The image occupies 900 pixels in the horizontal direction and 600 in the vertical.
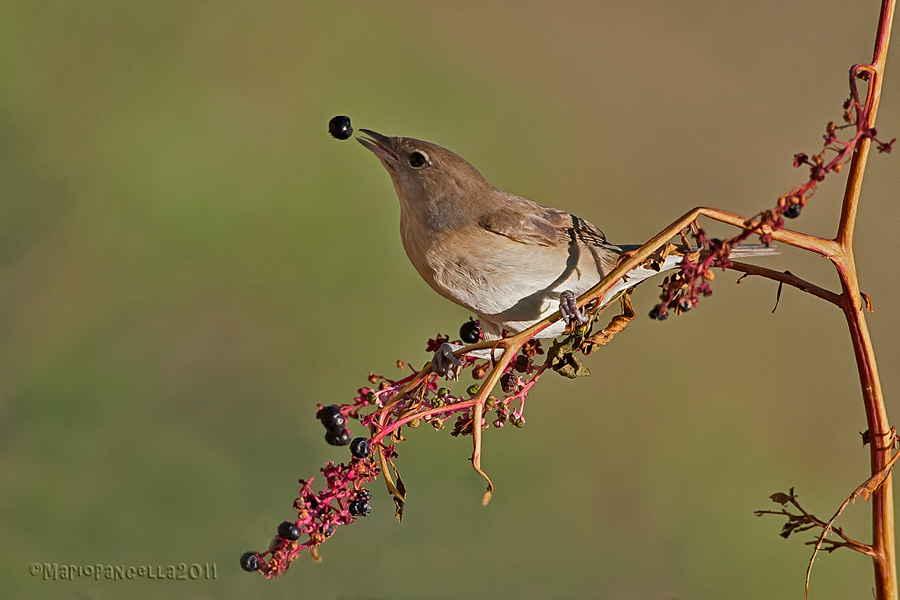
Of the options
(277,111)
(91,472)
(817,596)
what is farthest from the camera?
(277,111)

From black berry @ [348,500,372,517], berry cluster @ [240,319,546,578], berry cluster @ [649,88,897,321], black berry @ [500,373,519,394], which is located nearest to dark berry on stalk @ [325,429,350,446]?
berry cluster @ [240,319,546,578]

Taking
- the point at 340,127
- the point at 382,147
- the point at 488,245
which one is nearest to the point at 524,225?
the point at 488,245

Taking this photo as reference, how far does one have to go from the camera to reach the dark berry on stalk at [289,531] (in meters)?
1.62

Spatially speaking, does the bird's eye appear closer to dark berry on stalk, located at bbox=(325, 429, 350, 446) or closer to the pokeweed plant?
the pokeweed plant

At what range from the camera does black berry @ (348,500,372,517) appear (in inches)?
65.9

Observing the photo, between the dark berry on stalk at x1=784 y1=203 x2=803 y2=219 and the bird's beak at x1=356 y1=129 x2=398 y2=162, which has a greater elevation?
the bird's beak at x1=356 y1=129 x2=398 y2=162

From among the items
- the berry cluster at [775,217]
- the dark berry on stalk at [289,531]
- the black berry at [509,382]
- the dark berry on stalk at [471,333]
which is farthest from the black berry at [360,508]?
the dark berry on stalk at [471,333]

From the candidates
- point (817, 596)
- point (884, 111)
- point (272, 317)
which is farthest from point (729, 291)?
point (272, 317)

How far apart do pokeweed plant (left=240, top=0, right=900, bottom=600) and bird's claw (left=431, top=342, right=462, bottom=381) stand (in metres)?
0.03

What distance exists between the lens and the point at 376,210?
6000mm

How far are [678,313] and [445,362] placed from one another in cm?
61

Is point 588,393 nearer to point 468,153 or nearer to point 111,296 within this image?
point 468,153

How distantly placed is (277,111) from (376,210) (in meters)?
1.47

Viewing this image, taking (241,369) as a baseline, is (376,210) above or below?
above
